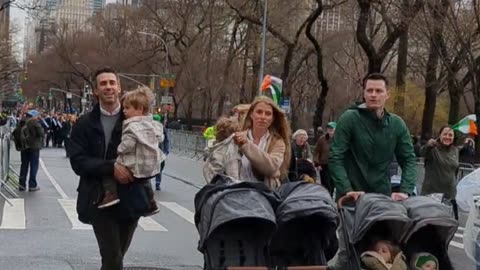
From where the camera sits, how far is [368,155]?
6797mm

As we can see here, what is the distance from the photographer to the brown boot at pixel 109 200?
20.6ft

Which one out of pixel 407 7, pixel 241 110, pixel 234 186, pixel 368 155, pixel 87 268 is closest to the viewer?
pixel 234 186

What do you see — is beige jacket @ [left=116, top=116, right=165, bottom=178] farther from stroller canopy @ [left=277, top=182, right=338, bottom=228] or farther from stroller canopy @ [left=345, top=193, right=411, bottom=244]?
stroller canopy @ [left=345, top=193, right=411, bottom=244]

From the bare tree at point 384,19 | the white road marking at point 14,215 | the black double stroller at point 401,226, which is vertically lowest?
the white road marking at point 14,215

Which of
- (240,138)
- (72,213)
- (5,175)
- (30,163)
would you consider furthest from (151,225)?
(240,138)

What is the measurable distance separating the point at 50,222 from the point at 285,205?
821cm

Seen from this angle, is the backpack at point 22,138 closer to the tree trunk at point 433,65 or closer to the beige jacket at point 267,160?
the beige jacket at point 267,160

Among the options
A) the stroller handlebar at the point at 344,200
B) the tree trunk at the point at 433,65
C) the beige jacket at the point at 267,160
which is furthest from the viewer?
the tree trunk at the point at 433,65

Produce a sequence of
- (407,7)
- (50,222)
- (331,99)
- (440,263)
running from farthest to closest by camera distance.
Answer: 1. (331,99)
2. (407,7)
3. (50,222)
4. (440,263)

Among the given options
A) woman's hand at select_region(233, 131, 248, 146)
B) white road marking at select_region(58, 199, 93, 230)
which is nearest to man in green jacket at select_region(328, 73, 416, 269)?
woman's hand at select_region(233, 131, 248, 146)

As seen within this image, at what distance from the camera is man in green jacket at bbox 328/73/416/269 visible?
6.72 meters

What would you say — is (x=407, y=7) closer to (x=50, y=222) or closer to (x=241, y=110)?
(x=50, y=222)

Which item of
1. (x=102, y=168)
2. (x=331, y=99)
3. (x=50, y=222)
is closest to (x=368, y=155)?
(x=102, y=168)

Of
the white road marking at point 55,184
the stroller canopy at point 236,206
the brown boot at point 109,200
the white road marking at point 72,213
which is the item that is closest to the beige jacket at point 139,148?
the brown boot at point 109,200
